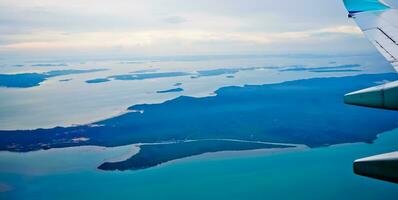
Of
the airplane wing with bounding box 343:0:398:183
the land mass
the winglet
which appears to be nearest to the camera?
the airplane wing with bounding box 343:0:398:183

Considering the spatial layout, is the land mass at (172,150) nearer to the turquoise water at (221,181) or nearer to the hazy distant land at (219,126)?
the hazy distant land at (219,126)

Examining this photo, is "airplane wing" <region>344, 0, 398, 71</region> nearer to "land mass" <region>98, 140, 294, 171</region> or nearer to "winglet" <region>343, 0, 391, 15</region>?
"winglet" <region>343, 0, 391, 15</region>

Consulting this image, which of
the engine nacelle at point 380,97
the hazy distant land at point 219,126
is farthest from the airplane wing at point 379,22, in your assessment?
the hazy distant land at point 219,126

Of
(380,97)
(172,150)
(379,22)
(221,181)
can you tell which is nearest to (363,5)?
(379,22)

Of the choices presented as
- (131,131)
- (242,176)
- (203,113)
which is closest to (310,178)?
(242,176)

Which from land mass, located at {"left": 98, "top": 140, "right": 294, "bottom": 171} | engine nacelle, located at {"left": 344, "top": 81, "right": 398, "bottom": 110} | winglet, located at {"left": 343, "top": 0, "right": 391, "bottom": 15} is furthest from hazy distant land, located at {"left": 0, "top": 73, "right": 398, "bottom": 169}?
engine nacelle, located at {"left": 344, "top": 81, "right": 398, "bottom": 110}

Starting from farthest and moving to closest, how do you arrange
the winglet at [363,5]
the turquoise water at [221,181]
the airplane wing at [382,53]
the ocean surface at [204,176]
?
the ocean surface at [204,176] < the turquoise water at [221,181] < the winglet at [363,5] < the airplane wing at [382,53]
